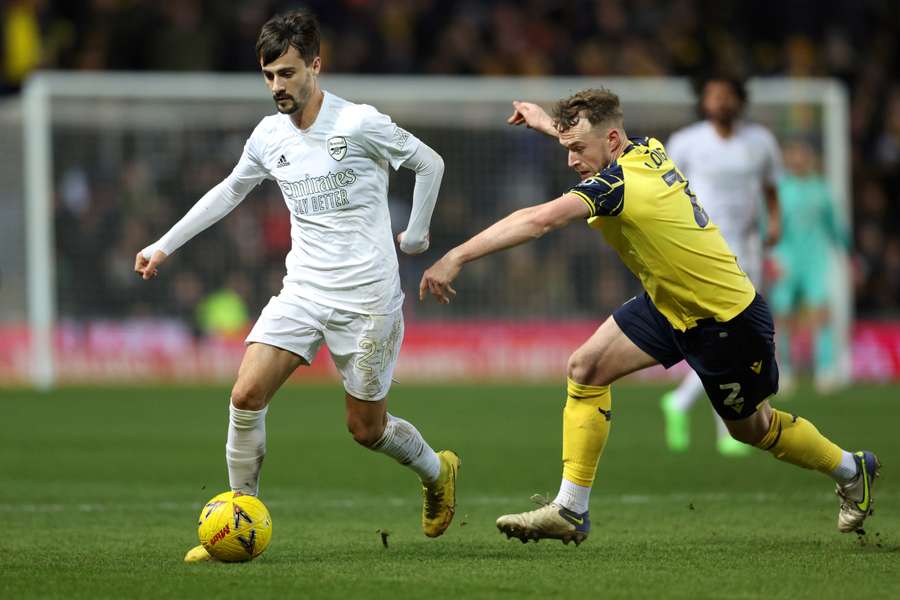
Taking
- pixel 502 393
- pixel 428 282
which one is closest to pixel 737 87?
pixel 428 282

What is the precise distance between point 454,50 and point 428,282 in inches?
615

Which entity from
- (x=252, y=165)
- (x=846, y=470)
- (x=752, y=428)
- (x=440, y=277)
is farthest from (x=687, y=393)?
(x=440, y=277)

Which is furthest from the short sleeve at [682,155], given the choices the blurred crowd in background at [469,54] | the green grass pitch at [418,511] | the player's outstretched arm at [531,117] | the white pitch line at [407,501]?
the blurred crowd in background at [469,54]

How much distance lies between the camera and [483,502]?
9.16 meters

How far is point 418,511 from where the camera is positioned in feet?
28.8

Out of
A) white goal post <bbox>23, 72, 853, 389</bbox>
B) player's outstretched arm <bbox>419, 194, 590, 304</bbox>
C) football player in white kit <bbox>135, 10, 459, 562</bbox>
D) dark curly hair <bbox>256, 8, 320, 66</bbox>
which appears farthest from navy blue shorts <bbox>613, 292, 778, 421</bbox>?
white goal post <bbox>23, 72, 853, 389</bbox>

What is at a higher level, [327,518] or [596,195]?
[596,195]

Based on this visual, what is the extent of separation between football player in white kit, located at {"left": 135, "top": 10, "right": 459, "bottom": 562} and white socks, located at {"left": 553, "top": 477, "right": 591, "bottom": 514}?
2.52 ft

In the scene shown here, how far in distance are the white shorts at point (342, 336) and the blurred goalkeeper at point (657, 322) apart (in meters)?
0.87

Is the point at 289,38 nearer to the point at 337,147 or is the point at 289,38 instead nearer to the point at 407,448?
the point at 337,147

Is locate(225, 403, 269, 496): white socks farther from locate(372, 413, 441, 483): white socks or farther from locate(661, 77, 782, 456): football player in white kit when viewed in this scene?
locate(661, 77, 782, 456): football player in white kit

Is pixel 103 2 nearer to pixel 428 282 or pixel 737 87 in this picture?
pixel 737 87

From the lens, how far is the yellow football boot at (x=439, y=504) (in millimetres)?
7547

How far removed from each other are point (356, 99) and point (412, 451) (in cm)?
1177
